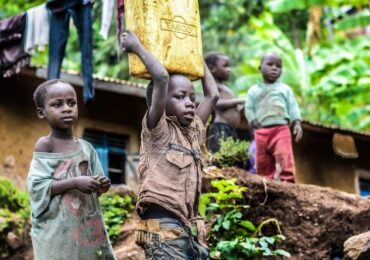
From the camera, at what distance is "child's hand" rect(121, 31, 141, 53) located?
16.0 ft

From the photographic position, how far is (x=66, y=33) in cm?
1025

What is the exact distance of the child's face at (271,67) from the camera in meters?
8.57

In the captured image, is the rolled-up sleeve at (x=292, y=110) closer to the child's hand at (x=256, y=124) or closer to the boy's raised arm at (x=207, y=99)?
the child's hand at (x=256, y=124)

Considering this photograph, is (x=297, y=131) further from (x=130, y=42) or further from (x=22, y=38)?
(x=22, y=38)

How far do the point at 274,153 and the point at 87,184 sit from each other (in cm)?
400

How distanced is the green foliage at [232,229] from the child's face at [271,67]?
177cm

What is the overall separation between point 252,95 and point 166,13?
3579 mm

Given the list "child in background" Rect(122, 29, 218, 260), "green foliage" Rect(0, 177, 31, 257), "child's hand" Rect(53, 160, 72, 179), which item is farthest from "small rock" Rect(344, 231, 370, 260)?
"green foliage" Rect(0, 177, 31, 257)

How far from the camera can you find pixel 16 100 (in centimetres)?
1127

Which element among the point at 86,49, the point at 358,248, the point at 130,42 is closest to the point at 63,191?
the point at 130,42

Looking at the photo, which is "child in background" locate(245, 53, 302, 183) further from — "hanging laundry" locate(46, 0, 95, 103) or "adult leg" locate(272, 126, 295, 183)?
"hanging laundry" locate(46, 0, 95, 103)

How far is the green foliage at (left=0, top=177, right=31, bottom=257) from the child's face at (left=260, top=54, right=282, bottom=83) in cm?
306

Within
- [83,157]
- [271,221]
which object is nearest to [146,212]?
[83,157]

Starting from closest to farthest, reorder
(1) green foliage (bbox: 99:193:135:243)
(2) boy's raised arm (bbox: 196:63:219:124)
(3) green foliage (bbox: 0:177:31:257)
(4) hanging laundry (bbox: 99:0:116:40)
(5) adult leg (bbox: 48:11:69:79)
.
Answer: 1. (2) boy's raised arm (bbox: 196:63:219:124)
2. (1) green foliage (bbox: 99:193:135:243)
3. (3) green foliage (bbox: 0:177:31:257)
4. (4) hanging laundry (bbox: 99:0:116:40)
5. (5) adult leg (bbox: 48:11:69:79)
